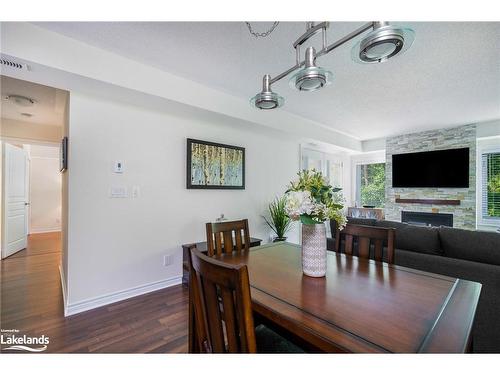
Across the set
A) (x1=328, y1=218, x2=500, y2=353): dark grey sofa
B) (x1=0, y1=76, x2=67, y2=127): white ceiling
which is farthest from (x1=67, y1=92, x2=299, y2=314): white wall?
(x1=328, y1=218, x2=500, y2=353): dark grey sofa

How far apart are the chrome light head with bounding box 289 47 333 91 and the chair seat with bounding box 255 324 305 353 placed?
1359mm

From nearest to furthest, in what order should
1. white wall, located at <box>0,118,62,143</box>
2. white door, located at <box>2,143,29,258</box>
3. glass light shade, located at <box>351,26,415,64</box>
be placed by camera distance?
glass light shade, located at <box>351,26,415,64</box>
white wall, located at <box>0,118,62,143</box>
white door, located at <box>2,143,29,258</box>

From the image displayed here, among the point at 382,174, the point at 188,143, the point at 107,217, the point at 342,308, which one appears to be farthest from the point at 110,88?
the point at 382,174

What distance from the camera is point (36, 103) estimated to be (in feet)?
10.4

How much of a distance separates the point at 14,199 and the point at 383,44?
19.6 ft

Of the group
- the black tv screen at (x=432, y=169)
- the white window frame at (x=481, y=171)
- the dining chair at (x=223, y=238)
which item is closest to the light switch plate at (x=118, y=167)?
the dining chair at (x=223, y=238)

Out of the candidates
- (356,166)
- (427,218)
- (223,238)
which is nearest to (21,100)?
(223,238)

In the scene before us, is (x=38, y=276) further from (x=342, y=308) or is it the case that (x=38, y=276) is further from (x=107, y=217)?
(x=342, y=308)

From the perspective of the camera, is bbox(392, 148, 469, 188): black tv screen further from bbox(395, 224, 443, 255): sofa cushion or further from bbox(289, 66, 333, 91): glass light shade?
bbox(289, 66, 333, 91): glass light shade

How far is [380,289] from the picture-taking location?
112 cm

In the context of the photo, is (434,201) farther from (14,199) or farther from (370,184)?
(14,199)

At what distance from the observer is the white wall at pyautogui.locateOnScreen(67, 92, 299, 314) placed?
2.34 metres

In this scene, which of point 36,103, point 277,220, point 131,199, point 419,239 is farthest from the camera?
point 277,220

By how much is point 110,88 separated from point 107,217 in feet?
4.29
